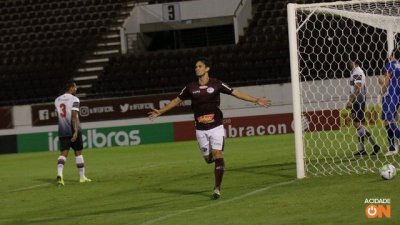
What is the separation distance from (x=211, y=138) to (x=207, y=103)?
0.49 m

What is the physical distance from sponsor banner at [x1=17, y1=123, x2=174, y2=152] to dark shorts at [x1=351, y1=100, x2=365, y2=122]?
487 inches

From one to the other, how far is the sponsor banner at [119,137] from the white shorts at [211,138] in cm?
1688

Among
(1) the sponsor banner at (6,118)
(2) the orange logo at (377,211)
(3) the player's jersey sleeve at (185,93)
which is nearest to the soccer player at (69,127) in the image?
(3) the player's jersey sleeve at (185,93)

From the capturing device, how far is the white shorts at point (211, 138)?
12859mm

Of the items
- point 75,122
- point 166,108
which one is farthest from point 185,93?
point 75,122

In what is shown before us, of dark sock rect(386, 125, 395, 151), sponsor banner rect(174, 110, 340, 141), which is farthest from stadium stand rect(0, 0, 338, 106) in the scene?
dark sock rect(386, 125, 395, 151)

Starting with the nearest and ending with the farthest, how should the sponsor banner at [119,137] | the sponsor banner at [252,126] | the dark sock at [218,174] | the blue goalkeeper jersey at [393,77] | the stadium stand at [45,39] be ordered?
the dark sock at [218,174]
the blue goalkeeper jersey at [393,77]
the sponsor banner at [252,126]
the sponsor banner at [119,137]
the stadium stand at [45,39]

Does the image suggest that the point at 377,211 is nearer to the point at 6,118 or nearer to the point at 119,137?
the point at 119,137

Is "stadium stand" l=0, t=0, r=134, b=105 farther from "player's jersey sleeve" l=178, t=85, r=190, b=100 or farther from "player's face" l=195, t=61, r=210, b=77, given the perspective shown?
"player's face" l=195, t=61, r=210, b=77

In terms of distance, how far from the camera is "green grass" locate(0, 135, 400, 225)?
10.7 m

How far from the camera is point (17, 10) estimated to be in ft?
130

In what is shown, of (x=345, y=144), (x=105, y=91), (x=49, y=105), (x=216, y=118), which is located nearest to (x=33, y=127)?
(x=49, y=105)

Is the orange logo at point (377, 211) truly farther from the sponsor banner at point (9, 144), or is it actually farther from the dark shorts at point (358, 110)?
the sponsor banner at point (9, 144)

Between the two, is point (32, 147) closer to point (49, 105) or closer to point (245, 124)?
point (49, 105)
